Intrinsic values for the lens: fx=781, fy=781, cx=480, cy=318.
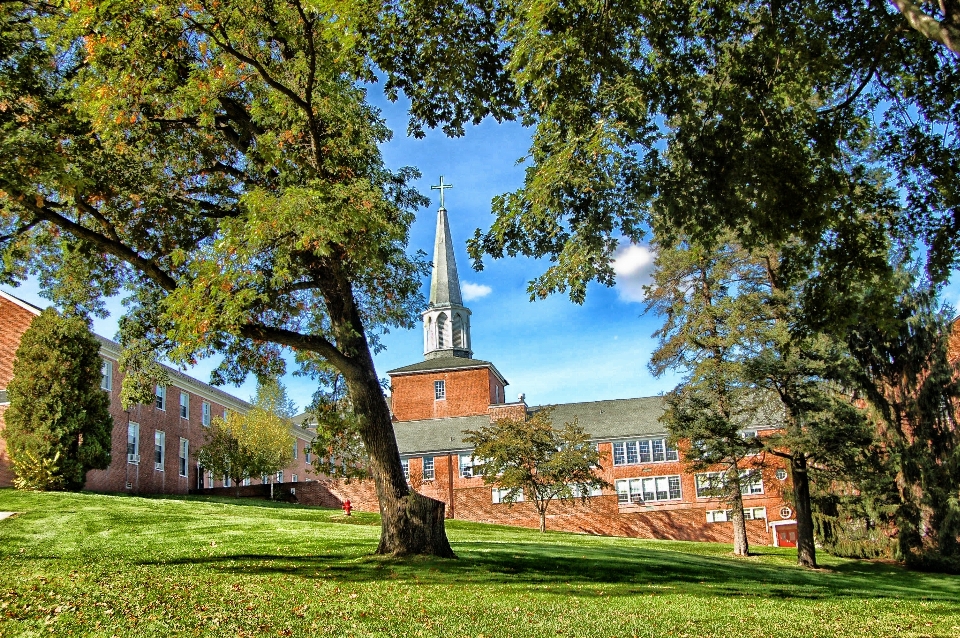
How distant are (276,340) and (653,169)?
6.51 meters

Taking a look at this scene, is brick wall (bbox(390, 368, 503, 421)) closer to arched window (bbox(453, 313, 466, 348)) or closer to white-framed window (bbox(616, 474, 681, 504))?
arched window (bbox(453, 313, 466, 348))

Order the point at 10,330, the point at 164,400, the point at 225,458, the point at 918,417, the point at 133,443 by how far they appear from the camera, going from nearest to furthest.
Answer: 1. the point at 918,417
2. the point at 10,330
3. the point at 133,443
4. the point at 225,458
5. the point at 164,400

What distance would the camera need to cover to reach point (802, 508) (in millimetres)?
24484

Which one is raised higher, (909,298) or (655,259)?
(655,259)

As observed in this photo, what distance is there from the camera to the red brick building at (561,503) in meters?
43.4

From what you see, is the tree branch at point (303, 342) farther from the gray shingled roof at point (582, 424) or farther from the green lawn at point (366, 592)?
the gray shingled roof at point (582, 424)

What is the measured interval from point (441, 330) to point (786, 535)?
30.2 meters

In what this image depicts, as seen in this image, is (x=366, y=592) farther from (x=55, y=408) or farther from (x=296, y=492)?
(x=296, y=492)

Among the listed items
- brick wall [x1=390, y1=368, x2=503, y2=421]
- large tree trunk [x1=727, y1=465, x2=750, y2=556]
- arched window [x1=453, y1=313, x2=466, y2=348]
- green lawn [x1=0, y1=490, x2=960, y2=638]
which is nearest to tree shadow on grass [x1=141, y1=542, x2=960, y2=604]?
green lawn [x1=0, y1=490, x2=960, y2=638]

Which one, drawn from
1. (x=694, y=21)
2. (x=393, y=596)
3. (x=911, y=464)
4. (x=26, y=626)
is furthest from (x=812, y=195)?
(x=911, y=464)

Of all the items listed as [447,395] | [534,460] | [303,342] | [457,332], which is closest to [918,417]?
[534,460]

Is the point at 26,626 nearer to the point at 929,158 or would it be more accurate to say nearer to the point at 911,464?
the point at 929,158

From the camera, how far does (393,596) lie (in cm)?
1024

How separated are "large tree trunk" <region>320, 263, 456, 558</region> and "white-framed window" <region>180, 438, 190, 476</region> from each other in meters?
30.9
